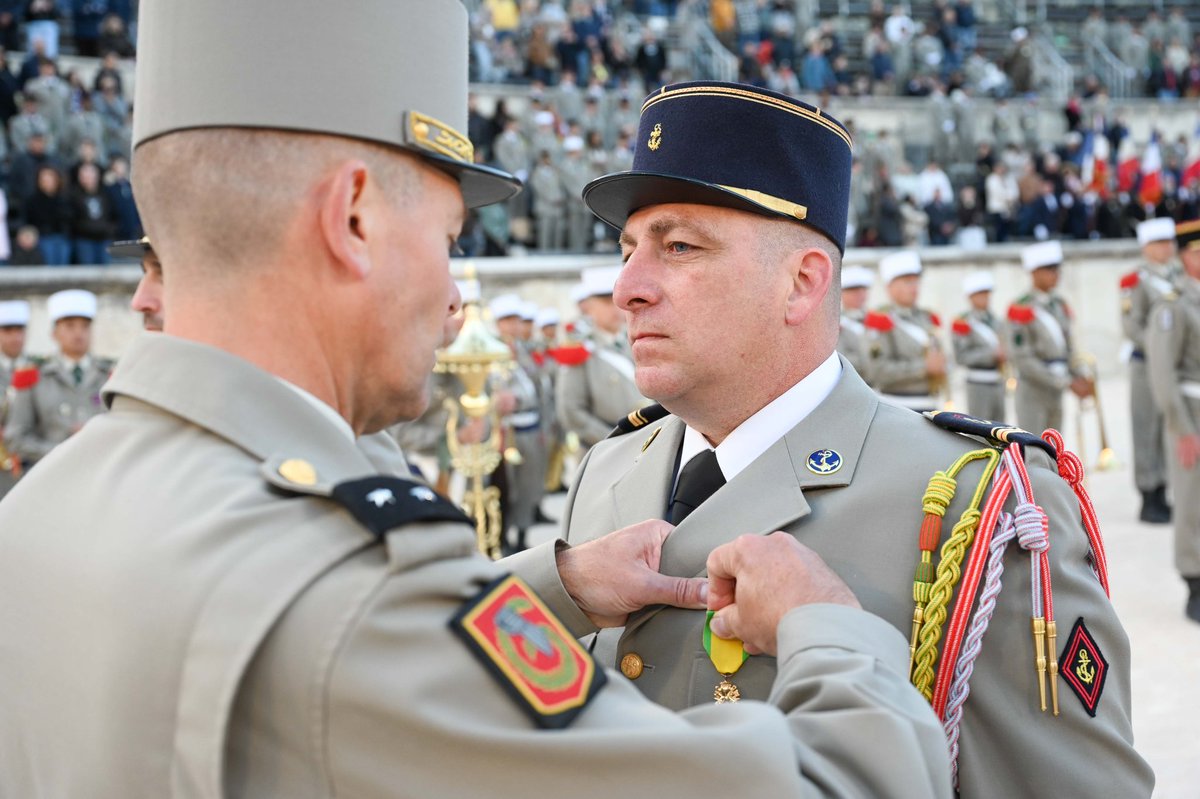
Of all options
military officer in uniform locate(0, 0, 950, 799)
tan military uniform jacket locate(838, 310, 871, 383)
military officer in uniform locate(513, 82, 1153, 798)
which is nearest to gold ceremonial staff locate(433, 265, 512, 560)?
tan military uniform jacket locate(838, 310, 871, 383)

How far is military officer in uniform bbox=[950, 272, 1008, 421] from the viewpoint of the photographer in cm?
1138

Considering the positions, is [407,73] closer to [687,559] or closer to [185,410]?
[185,410]

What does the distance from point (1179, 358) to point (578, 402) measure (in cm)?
428

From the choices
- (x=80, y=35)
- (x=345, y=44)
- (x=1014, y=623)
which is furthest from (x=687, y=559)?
(x=80, y=35)

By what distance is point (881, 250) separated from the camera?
19.4 metres

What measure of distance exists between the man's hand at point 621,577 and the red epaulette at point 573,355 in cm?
773

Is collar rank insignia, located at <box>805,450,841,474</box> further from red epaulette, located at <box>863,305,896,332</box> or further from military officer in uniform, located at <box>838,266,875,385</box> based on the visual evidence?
A: red epaulette, located at <box>863,305,896,332</box>

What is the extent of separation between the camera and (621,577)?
2.06 m

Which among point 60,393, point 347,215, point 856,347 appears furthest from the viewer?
point 856,347

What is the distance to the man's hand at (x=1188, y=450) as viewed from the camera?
302 inches

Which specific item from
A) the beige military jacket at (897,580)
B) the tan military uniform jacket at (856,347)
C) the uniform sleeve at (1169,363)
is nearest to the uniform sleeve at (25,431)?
the tan military uniform jacket at (856,347)

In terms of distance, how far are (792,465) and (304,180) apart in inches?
42.2

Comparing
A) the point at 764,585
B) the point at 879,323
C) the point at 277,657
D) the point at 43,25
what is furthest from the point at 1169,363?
the point at 43,25

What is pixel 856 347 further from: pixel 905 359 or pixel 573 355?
pixel 573 355
